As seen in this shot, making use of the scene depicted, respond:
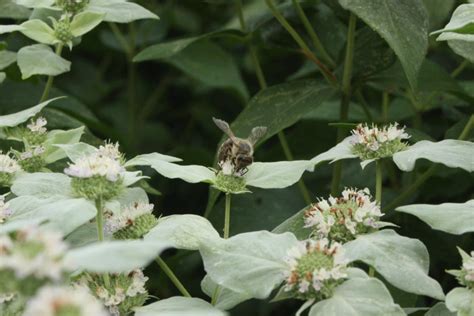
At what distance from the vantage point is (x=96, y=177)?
32.2 inches

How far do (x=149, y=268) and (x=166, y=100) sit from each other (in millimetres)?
970

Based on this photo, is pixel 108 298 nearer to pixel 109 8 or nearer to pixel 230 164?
pixel 230 164

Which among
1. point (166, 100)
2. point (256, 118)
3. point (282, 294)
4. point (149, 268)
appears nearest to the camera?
point (282, 294)

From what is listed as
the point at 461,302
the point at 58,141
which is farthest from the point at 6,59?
the point at 461,302

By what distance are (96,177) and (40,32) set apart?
1.24ft

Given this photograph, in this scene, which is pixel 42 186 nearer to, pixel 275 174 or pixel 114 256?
pixel 275 174

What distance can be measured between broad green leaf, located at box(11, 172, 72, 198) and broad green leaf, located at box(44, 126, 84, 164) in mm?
131

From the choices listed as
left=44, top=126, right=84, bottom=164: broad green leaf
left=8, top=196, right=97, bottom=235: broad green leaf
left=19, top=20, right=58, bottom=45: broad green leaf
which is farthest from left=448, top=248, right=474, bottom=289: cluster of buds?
left=19, top=20, right=58, bottom=45: broad green leaf

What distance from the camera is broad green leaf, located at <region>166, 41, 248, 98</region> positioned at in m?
1.67

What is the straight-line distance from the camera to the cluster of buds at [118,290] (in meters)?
0.80

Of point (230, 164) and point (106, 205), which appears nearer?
point (106, 205)

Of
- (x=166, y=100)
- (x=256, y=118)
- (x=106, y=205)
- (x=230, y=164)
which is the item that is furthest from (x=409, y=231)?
(x=166, y=100)

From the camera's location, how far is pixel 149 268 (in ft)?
4.73

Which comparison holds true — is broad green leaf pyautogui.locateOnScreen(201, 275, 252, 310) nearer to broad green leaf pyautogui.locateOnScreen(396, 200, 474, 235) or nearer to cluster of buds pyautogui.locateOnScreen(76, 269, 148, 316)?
cluster of buds pyautogui.locateOnScreen(76, 269, 148, 316)
